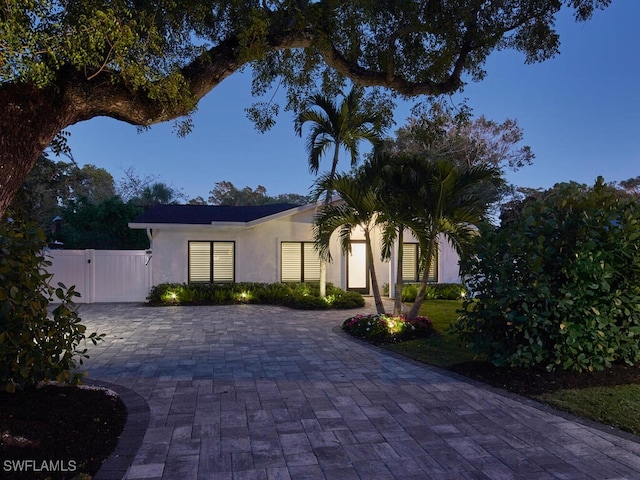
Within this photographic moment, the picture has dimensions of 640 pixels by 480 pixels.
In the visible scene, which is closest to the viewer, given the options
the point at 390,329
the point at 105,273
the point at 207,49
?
the point at 207,49

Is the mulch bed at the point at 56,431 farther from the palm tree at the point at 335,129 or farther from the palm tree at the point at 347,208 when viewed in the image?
the palm tree at the point at 335,129

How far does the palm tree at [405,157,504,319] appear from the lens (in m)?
7.60

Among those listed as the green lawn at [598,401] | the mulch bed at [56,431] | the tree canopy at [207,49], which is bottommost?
the green lawn at [598,401]

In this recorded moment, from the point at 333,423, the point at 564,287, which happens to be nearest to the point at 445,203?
the point at 564,287

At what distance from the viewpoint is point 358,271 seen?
15.6 meters

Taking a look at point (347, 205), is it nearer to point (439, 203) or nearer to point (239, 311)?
point (439, 203)

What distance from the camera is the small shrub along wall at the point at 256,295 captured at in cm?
1237

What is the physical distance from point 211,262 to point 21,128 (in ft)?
34.9

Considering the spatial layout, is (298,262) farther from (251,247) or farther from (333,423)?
(333,423)

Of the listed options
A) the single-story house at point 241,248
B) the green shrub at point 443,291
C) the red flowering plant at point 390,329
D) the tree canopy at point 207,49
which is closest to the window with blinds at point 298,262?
the single-story house at point 241,248

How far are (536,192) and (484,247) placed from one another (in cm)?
2359

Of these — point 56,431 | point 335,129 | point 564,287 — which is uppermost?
point 335,129

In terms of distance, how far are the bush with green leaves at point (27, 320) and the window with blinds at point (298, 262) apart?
34.6 feet

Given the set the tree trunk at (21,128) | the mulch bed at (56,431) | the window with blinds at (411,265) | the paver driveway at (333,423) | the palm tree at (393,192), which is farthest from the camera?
the window with blinds at (411,265)
